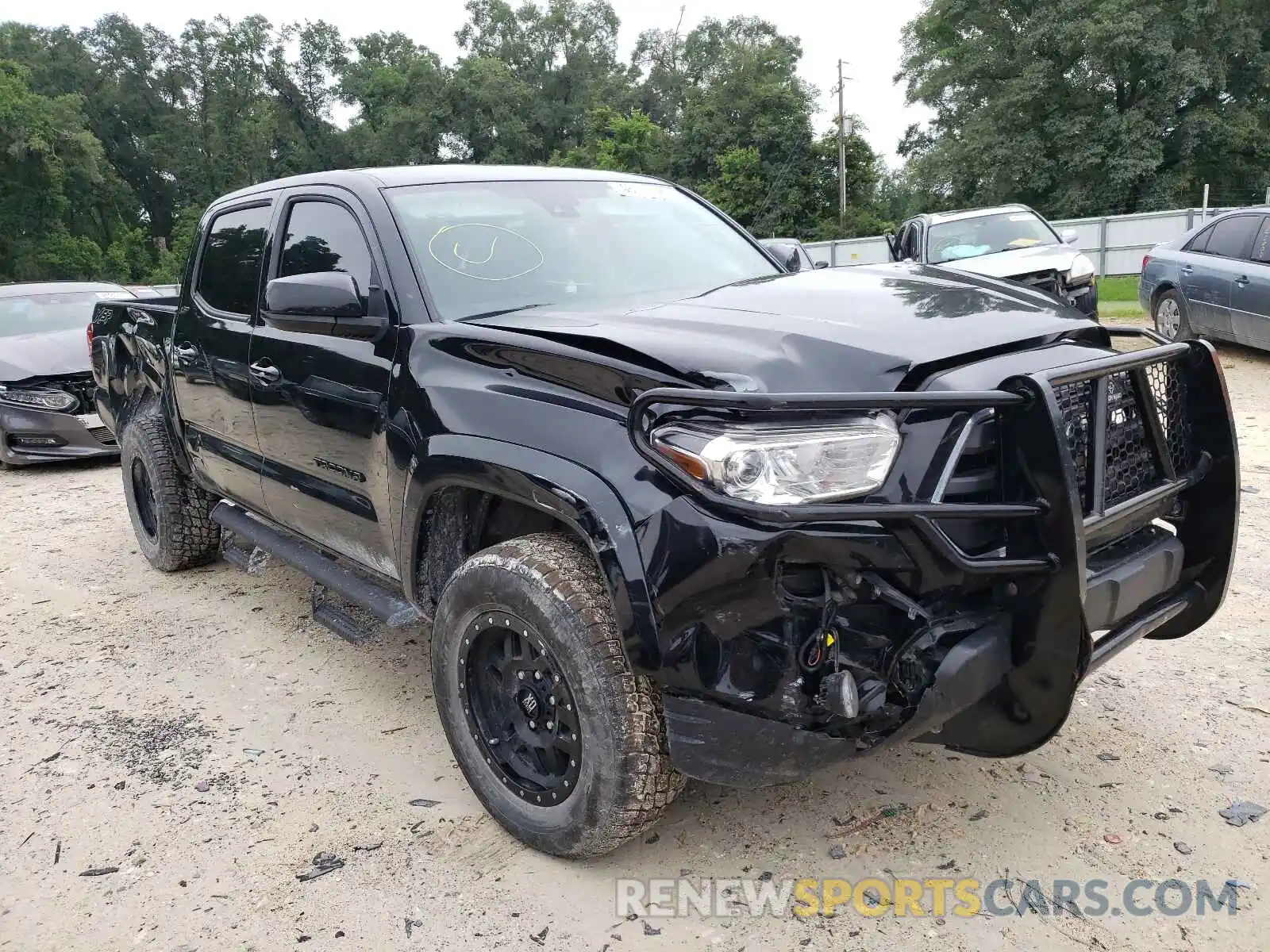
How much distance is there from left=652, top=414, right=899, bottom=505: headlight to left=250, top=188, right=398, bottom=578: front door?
53.0 inches

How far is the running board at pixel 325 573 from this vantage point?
3277 mm

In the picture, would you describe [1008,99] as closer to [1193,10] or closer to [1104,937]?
[1193,10]

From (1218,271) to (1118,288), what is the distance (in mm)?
12559

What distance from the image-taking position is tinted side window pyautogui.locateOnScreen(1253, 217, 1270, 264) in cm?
873

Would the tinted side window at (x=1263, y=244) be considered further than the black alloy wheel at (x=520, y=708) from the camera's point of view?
Yes

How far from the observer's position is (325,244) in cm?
360

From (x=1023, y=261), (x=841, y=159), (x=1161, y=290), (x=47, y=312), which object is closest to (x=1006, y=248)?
(x=1023, y=261)

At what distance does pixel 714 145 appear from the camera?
153 ft

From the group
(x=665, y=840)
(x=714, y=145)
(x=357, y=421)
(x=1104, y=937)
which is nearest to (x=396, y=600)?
(x=357, y=421)

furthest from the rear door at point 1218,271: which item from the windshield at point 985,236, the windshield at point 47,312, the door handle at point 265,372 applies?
the windshield at point 47,312

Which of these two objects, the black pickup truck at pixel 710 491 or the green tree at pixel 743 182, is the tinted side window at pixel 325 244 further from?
the green tree at pixel 743 182

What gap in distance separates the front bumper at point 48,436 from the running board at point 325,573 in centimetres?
462

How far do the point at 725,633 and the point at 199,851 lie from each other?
1.77m

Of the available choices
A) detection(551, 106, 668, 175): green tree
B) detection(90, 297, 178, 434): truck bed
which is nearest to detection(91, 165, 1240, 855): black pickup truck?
detection(90, 297, 178, 434): truck bed
